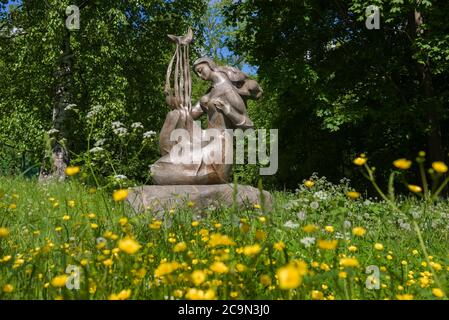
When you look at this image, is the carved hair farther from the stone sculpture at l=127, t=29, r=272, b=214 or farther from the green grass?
the green grass

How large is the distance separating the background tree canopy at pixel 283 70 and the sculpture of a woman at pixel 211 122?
4540 mm

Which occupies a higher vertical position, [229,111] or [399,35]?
[399,35]

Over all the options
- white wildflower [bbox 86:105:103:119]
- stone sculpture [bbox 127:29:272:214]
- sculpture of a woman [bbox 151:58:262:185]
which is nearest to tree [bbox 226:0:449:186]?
sculpture of a woman [bbox 151:58:262:185]

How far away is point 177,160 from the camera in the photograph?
21.1 ft

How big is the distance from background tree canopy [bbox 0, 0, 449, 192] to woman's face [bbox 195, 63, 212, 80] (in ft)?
14.3

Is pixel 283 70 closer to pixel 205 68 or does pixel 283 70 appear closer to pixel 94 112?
pixel 205 68

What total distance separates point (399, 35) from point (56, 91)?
10974 millimetres

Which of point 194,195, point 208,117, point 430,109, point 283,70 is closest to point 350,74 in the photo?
point 283,70

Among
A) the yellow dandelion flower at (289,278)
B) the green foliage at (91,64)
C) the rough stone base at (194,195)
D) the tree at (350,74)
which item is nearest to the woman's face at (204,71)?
the rough stone base at (194,195)

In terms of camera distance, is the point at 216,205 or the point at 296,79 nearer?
the point at 216,205

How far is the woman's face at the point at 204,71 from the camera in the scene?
709 cm
